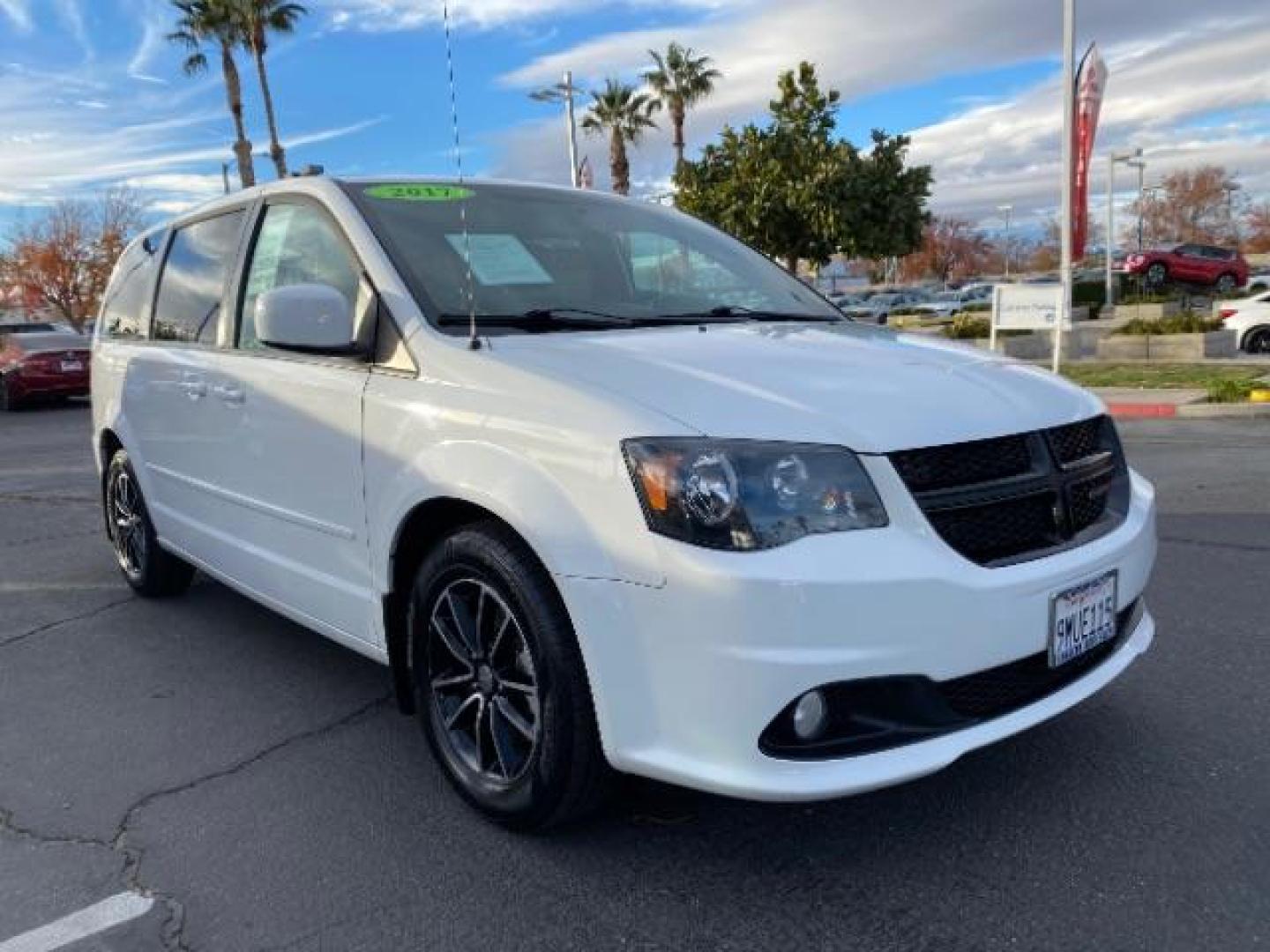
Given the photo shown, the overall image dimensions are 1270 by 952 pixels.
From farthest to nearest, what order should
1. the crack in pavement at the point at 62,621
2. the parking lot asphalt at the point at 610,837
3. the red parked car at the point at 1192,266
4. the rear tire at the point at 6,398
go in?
the red parked car at the point at 1192,266, the rear tire at the point at 6,398, the crack in pavement at the point at 62,621, the parking lot asphalt at the point at 610,837

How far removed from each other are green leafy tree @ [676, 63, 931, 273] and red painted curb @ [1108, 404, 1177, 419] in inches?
534

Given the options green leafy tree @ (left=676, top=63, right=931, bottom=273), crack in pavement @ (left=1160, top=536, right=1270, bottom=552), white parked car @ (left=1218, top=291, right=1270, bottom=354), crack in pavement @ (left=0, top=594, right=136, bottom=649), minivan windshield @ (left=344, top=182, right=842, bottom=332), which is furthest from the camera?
green leafy tree @ (left=676, top=63, right=931, bottom=273)

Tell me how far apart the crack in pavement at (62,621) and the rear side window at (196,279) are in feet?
4.64

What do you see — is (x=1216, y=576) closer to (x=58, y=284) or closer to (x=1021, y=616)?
(x=1021, y=616)

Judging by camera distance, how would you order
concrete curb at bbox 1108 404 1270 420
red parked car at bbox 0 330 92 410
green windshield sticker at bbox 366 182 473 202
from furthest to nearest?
red parked car at bbox 0 330 92 410 → concrete curb at bbox 1108 404 1270 420 → green windshield sticker at bbox 366 182 473 202

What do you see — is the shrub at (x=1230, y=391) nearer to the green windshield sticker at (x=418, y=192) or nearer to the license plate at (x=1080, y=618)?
the license plate at (x=1080, y=618)

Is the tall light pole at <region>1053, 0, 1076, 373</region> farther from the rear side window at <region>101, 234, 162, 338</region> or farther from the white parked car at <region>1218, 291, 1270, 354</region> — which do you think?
the rear side window at <region>101, 234, 162, 338</region>

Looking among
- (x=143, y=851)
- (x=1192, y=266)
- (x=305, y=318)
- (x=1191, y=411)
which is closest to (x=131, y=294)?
(x=305, y=318)

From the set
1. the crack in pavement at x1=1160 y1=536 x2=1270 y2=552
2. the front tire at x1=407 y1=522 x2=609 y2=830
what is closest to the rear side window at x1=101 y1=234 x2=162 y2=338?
the front tire at x1=407 y1=522 x2=609 y2=830

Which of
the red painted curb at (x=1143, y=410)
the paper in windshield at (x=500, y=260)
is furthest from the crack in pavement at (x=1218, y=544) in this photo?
the red painted curb at (x=1143, y=410)

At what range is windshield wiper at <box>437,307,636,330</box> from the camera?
303 centimetres

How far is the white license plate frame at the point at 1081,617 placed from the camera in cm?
255

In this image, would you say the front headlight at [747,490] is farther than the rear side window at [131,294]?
→ No

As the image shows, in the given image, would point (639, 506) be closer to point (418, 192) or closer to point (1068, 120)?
point (418, 192)
